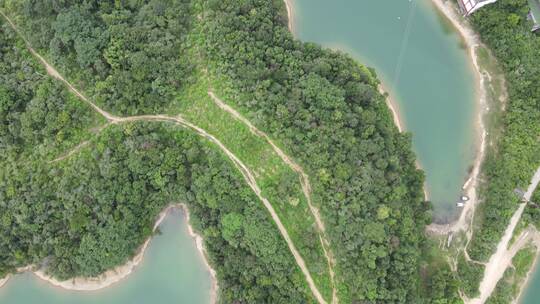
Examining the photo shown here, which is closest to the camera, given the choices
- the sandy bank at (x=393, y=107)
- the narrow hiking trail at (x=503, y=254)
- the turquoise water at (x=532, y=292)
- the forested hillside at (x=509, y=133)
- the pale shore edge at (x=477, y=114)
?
the forested hillside at (x=509, y=133)

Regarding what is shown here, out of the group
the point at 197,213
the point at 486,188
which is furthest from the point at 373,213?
the point at 197,213

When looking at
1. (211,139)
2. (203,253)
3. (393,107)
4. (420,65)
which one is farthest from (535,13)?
(203,253)

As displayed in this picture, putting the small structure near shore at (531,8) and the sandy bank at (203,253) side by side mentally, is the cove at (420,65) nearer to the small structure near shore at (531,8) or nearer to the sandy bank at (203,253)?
the small structure near shore at (531,8)

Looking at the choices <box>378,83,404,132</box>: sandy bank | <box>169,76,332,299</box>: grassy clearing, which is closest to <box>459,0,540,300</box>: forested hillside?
<box>378,83,404,132</box>: sandy bank

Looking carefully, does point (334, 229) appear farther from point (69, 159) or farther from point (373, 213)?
point (69, 159)

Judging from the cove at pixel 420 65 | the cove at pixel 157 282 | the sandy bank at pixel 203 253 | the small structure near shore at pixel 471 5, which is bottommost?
the cove at pixel 157 282

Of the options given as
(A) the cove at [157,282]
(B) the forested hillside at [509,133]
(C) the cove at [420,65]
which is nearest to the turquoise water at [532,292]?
(B) the forested hillside at [509,133]

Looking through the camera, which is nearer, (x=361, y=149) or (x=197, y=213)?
(x=361, y=149)

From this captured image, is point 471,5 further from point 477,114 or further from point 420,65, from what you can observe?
point 477,114
